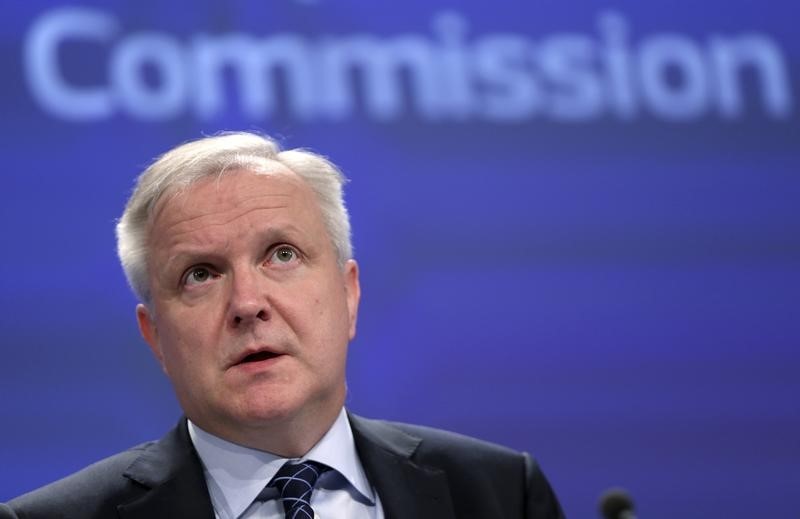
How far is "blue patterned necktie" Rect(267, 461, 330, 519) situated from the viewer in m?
2.18

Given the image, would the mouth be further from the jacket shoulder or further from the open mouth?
the jacket shoulder

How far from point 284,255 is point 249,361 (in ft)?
0.68

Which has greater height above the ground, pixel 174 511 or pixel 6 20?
pixel 6 20

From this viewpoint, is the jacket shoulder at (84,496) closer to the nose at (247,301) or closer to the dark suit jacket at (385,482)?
the dark suit jacket at (385,482)

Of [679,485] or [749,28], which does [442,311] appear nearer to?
[679,485]

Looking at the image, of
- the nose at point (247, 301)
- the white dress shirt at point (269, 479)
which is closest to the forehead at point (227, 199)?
the nose at point (247, 301)

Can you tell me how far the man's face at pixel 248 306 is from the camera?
2143mm

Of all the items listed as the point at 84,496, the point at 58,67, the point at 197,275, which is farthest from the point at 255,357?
the point at 58,67

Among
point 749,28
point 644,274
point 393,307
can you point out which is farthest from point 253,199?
point 749,28

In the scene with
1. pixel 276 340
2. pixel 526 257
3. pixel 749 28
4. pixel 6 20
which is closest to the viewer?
pixel 276 340

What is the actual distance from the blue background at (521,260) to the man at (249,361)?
1.16m

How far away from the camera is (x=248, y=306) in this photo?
6.96ft

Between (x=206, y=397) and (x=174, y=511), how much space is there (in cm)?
21

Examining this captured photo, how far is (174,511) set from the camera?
7.19 feet
